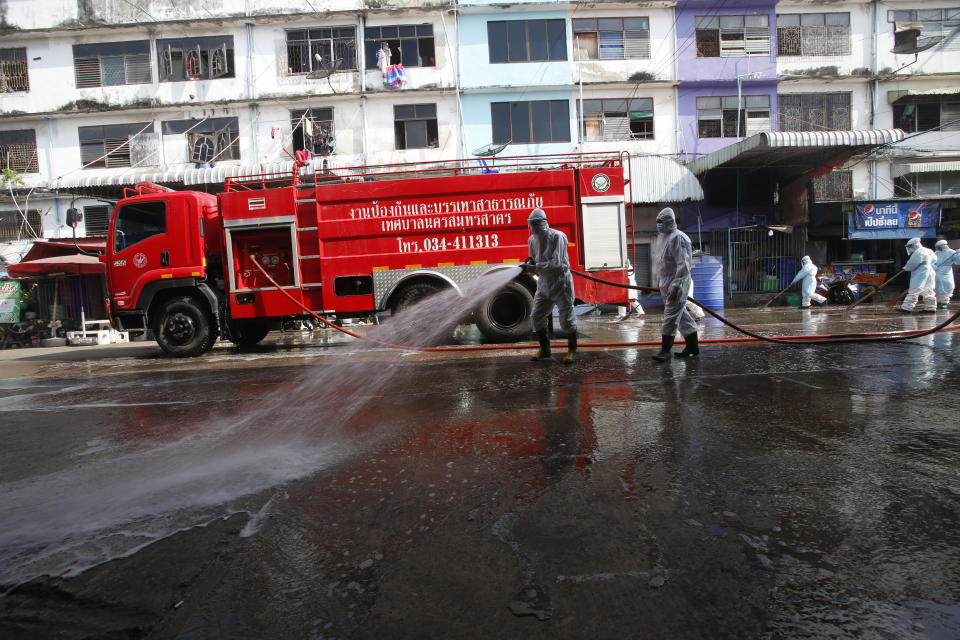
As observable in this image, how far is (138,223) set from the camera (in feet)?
28.9

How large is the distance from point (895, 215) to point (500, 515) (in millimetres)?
21777

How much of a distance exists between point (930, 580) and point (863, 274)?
20.4 meters

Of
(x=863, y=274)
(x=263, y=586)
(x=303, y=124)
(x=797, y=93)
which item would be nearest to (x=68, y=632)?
(x=263, y=586)

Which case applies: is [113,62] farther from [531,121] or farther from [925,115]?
[925,115]

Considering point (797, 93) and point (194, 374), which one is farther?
point (797, 93)

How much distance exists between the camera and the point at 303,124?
61.8 feet

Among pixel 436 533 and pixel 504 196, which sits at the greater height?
pixel 504 196

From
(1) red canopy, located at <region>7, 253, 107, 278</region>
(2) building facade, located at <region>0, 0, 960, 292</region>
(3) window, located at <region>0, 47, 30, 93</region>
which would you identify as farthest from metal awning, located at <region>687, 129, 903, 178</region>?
(3) window, located at <region>0, 47, 30, 93</region>

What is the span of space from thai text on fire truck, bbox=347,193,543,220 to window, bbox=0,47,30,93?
18917 millimetres

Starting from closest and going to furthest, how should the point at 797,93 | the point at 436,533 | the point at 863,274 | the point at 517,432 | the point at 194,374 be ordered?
→ the point at 436,533
the point at 517,432
the point at 194,374
the point at 863,274
the point at 797,93

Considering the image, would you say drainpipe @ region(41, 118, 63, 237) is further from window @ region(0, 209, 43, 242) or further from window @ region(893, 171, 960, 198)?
window @ region(893, 171, 960, 198)

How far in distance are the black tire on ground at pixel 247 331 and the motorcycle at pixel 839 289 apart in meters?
16.9

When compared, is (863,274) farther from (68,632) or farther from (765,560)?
(68,632)

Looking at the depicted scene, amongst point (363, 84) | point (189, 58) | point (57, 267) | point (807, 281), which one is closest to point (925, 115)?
point (807, 281)
